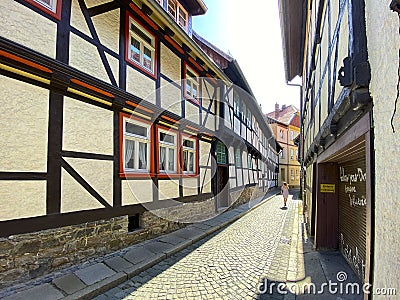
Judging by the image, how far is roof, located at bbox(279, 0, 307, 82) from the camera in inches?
346


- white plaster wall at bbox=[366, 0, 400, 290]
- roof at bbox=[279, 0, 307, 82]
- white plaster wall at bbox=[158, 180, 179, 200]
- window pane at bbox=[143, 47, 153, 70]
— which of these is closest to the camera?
white plaster wall at bbox=[366, 0, 400, 290]

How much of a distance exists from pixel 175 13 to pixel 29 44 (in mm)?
6082

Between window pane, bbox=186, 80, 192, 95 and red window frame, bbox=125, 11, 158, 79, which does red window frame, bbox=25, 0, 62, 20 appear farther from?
window pane, bbox=186, 80, 192, 95

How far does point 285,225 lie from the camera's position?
9.41 meters

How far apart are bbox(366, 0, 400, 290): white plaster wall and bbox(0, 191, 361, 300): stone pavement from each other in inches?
97.7

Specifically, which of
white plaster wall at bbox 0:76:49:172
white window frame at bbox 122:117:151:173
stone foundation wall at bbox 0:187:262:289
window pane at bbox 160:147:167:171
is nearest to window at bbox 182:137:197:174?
window pane at bbox 160:147:167:171

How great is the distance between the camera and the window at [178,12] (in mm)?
8516

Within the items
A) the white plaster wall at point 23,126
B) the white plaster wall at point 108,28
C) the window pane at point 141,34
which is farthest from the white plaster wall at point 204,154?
the white plaster wall at point 23,126

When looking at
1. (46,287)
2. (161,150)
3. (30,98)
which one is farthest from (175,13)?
(46,287)

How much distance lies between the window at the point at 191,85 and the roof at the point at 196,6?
243 cm

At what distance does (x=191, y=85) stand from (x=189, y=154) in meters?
2.44

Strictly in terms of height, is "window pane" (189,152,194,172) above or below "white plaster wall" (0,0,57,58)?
below

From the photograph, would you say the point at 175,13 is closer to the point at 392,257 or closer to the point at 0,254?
the point at 0,254

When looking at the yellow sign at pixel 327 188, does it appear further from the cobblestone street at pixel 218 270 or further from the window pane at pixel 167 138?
the window pane at pixel 167 138
